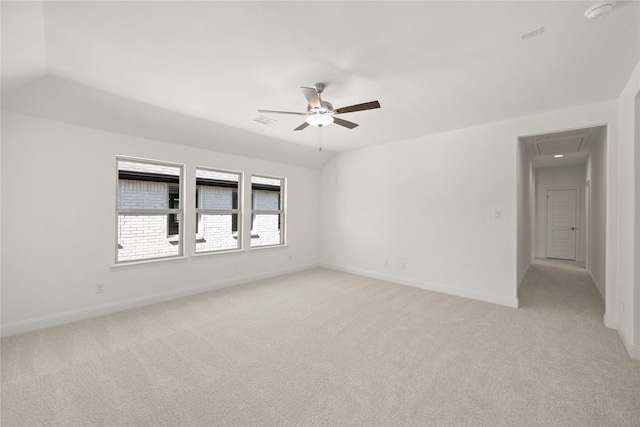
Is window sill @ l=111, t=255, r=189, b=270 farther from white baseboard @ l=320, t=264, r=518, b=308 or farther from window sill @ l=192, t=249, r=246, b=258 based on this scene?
white baseboard @ l=320, t=264, r=518, b=308

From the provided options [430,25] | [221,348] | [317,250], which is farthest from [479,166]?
[221,348]

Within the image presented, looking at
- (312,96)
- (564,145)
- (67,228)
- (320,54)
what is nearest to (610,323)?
(564,145)

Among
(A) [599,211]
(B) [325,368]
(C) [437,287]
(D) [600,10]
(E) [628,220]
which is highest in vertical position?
(D) [600,10]

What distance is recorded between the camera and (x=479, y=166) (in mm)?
4344

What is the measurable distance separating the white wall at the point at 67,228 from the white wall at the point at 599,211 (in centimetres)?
626

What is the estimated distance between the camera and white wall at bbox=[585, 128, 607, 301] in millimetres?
4000

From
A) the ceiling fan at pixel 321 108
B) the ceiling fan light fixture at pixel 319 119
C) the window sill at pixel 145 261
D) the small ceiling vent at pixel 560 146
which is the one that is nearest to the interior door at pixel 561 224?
the small ceiling vent at pixel 560 146

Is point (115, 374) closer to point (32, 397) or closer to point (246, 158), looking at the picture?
point (32, 397)

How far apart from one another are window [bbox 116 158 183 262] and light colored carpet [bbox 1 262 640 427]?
927mm

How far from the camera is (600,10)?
180cm

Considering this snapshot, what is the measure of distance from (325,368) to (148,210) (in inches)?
136

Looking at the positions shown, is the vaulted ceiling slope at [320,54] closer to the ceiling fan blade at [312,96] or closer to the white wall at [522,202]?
the ceiling fan blade at [312,96]

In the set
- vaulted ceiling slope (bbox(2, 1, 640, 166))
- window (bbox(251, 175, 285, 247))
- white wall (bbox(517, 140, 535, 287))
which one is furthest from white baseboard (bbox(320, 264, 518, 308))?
vaulted ceiling slope (bbox(2, 1, 640, 166))

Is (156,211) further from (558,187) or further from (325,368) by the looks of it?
(558,187)
